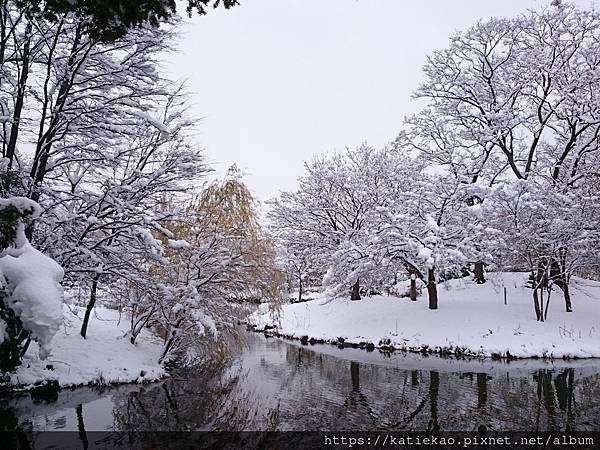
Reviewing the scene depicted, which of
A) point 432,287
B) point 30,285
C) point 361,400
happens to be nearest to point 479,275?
point 432,287

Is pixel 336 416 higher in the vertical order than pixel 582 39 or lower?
lower

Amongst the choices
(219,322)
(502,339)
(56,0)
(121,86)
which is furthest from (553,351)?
(56,0)

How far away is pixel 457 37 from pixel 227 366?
19627mm

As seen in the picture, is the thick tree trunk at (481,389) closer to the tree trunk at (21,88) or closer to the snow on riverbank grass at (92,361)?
the snow on riverbank grass at (92,361)

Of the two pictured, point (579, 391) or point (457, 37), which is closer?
point (579, 391)

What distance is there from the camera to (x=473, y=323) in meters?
19.3

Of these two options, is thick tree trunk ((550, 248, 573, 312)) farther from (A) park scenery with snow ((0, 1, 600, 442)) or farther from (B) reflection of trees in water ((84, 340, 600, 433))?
(B) reflection of trees in water ((84, 340, 600, 433))

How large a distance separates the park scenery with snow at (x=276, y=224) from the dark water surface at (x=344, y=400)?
1.11 metres

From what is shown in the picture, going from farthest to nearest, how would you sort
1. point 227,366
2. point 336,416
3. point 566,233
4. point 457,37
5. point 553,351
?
point 457,37
point 566,233
point 553,351
point 227,366
point 336,416

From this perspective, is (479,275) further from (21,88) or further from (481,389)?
(21,88)

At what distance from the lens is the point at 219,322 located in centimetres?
1377

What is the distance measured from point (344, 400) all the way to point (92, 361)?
7053mm

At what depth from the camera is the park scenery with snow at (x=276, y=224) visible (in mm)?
10992

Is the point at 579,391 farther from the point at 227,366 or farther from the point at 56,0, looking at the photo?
the point at 56,0
